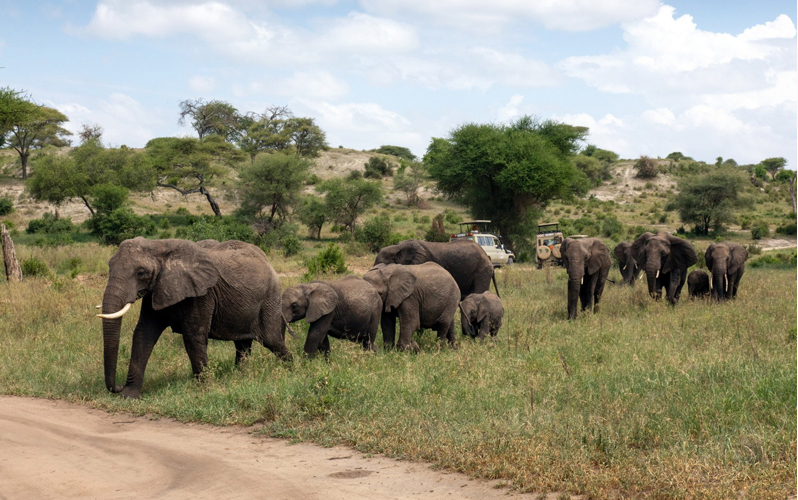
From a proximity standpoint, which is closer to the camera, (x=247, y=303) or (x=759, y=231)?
(x=247, y=303)

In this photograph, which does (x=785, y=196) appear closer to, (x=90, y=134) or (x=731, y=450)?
(x=90, y=134)

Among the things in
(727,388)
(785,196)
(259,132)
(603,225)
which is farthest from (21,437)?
(785,196)

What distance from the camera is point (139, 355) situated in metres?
8.27

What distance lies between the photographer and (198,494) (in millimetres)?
5215

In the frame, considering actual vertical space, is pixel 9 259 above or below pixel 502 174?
below

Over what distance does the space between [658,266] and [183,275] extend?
12160 millimetres

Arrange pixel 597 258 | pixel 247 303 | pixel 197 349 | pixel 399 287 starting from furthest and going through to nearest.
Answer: pixel 597 258
pixel 399 287
pixel 247 303
pixel 197 349

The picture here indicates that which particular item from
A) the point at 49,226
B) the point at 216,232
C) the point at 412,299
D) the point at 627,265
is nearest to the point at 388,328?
the point at 412,299

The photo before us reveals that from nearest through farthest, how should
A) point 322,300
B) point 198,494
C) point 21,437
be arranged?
point 198,494 → point 21,437 → point 322,300

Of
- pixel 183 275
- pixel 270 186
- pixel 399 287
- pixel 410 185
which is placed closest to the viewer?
pixel 183 275

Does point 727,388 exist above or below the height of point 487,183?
below

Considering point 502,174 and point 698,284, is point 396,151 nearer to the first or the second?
point 502,174

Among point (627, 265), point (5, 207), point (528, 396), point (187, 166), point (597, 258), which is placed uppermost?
point (187, 166)

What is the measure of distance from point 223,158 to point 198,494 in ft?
161
